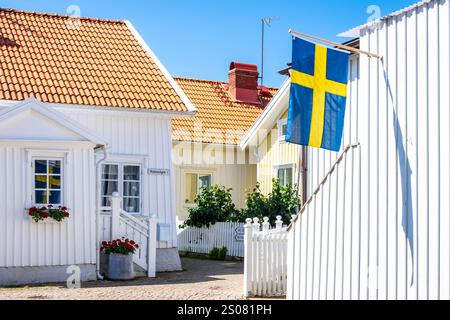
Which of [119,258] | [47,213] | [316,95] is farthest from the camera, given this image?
[119,258]

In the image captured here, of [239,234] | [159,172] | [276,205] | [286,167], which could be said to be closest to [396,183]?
[159,172]

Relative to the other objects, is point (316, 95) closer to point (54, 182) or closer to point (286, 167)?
point (54, 182)

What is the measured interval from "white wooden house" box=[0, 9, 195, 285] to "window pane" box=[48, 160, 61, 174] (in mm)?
21

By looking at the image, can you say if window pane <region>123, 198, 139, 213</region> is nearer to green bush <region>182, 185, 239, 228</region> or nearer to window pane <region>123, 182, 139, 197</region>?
window pane <region>123, 182, 139, 197</region>

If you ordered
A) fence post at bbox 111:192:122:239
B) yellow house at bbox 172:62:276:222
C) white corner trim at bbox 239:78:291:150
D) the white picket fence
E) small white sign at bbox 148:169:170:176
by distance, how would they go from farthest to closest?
yellow house at bbox 172:62:276:222 → white corner trim at bbox 239:78:291:150 → the white picket fence → small white sign at bbox 148:169:170:176 → fence post at bbox 111:192:122:239

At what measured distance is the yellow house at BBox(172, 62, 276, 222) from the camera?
25.9 metres

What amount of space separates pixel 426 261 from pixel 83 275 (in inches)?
358

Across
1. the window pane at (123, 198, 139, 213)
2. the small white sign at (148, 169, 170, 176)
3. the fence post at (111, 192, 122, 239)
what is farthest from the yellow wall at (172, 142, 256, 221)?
the fence post at (111, 192, 122, 239)

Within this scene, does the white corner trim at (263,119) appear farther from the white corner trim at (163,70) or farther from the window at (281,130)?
the white corner trim at (163,70)

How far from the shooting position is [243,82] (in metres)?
29.7

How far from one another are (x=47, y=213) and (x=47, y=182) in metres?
0.75

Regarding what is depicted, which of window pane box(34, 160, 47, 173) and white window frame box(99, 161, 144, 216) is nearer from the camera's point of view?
window pane box(34, 160, 47, 173)

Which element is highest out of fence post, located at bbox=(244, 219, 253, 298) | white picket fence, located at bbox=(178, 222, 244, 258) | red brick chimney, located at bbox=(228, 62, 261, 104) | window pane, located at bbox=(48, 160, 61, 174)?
red brick chimney, located at bbox=(228, 62, 261, 104)

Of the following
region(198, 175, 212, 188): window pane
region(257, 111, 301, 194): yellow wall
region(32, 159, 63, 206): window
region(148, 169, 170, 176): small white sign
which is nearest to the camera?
region(32, 159, 63, 206): window
